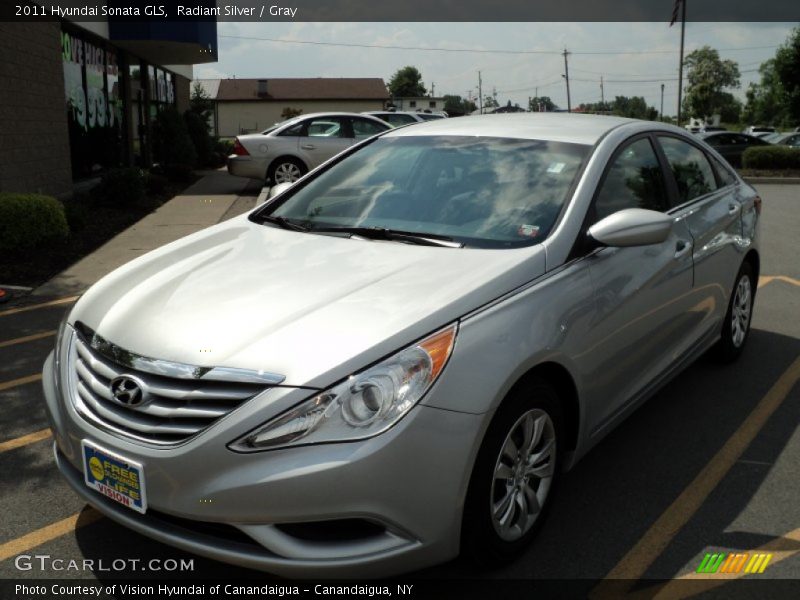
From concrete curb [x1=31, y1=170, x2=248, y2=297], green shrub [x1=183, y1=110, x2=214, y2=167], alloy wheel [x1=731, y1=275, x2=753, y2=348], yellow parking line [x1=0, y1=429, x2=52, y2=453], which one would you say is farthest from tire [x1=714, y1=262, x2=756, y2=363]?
green shrub [x1=183, y1=110, x2=214, y2=167]

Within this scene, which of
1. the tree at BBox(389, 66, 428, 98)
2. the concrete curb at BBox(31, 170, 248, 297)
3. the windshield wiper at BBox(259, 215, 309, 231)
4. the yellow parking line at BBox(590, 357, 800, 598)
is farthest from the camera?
the tree at BBox(389, 66, 428, 98)

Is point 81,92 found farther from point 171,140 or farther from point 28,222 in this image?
point 28,222

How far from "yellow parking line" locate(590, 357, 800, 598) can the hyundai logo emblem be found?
→ 1.74 meters

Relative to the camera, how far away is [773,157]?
23.4m

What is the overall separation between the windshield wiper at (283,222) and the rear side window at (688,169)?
6.91 feet

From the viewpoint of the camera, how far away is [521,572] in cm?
302

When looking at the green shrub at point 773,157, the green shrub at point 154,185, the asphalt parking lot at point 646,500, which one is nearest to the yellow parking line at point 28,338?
the asphalt parking lot at point 646,500

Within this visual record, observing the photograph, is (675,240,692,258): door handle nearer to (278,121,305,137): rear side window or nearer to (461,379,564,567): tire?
(461,379,564,567): tire

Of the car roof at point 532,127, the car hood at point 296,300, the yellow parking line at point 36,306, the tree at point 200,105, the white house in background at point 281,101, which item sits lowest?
the yellow parking line at point 36,306

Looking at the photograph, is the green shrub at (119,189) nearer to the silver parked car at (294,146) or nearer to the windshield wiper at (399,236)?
the silver parked car at (294,146)

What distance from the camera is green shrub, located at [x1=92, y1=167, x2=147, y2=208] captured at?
13.5m

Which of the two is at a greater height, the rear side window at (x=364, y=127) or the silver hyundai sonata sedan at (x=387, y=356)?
the rear side window at (x=364, y=127)

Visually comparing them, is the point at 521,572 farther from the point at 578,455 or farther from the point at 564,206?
the point at 564,206

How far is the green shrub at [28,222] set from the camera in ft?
28.7
